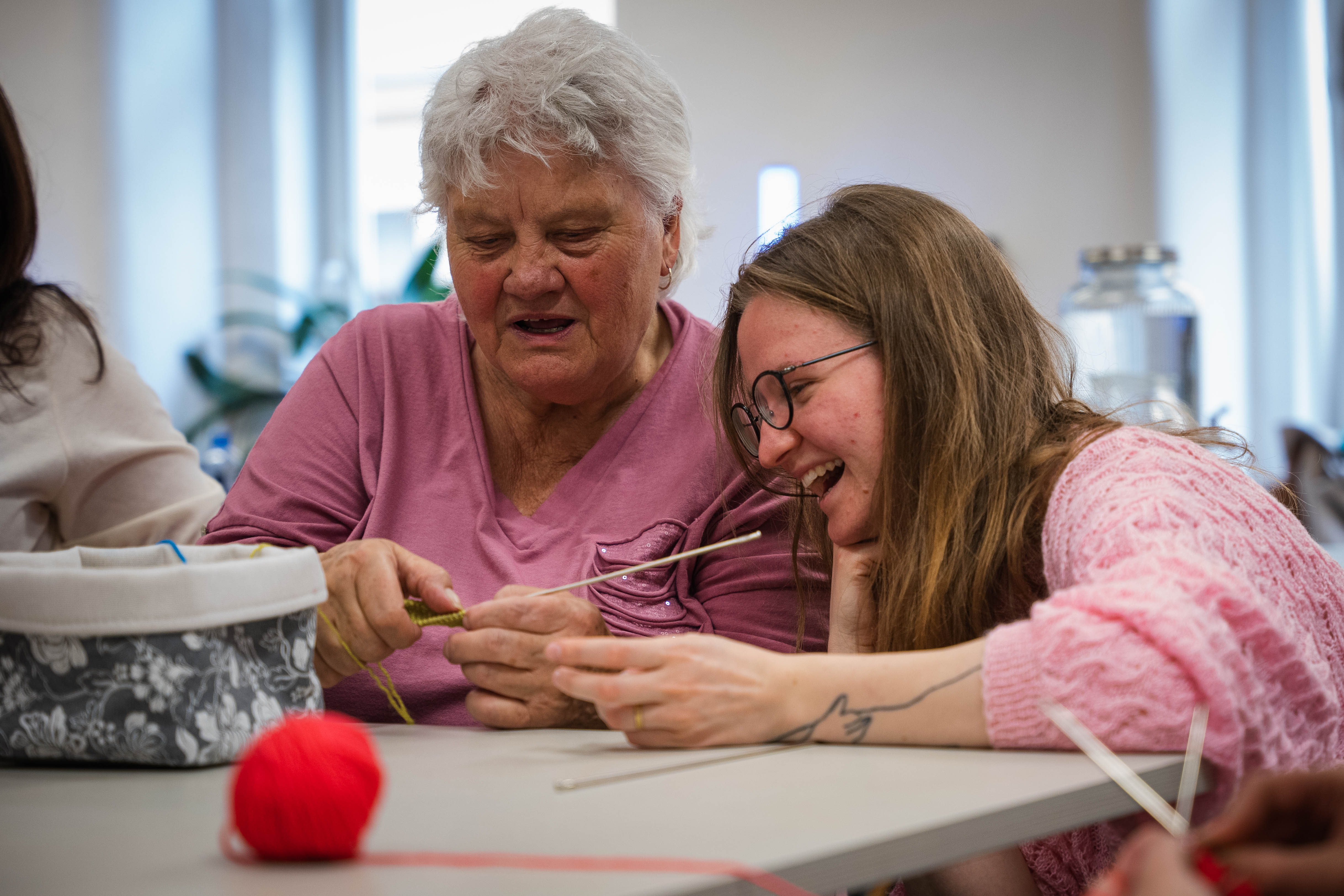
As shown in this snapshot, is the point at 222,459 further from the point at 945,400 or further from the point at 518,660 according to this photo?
the point at 945,400

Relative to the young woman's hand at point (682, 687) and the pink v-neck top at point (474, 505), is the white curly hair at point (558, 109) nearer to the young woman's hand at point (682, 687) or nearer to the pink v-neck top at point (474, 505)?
the pink v-neck top at point (474, 505)

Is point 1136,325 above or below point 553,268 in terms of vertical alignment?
below

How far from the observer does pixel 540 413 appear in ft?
5.68

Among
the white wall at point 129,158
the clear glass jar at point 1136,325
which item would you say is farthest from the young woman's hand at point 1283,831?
the white wall at point 129,158

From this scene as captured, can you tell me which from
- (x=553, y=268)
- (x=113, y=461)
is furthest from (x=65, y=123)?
(x=553, y=268)

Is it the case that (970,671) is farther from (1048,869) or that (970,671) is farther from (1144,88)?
(1144,88)

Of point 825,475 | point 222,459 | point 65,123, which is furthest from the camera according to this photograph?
point 222,459

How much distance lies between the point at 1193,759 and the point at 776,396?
660 mm

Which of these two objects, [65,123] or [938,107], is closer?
[65,123]

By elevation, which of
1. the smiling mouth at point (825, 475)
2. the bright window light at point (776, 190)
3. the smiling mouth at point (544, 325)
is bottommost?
the smiling mouth at point (825, 475)

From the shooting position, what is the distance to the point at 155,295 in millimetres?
4805

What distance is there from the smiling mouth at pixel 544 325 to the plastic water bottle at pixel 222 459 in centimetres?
303

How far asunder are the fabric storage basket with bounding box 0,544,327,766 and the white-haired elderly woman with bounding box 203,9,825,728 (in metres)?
0.49

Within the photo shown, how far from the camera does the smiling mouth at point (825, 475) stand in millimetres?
1397
